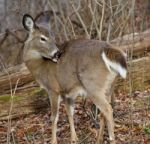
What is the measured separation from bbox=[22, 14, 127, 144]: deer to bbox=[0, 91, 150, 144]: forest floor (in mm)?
348

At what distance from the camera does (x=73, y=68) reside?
839 cm

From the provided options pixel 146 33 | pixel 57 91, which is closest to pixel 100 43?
pixel 57 91

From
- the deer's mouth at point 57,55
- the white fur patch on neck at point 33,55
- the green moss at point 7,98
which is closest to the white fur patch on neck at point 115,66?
the deer's mouth at point 57,55

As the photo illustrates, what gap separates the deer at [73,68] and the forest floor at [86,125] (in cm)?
35

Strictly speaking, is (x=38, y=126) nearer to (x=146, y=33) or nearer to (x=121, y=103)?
(x=121, y=103)

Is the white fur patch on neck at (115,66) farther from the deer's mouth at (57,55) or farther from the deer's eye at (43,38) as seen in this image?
the deer's eye at (43,38)

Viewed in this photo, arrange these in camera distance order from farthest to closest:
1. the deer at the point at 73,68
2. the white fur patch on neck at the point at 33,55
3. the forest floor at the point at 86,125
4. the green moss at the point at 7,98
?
the green moss at the point at 7,98 < the white fur patch on neck at the point at 33,55 < the forest floor at the point at 86,125 < the deer at the point at 73,68

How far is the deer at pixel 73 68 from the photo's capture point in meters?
7.99

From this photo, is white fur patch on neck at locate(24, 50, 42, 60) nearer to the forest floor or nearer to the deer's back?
the deer's back

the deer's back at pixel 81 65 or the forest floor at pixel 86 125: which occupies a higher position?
the deer's back at pixel 81 65

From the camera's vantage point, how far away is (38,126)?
32.0 feet

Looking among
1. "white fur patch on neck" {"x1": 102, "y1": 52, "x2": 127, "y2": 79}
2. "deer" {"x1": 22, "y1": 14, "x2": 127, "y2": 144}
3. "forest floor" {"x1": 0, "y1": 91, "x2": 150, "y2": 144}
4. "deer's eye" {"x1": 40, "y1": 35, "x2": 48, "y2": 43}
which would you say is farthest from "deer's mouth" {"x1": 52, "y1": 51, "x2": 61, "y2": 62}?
"forest floor" {"x1": 0, "y1": 91, "x2": 150, "y2": 144}

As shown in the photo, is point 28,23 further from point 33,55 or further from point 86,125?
point 86,125

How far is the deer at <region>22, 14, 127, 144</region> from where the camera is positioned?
26.2ft
